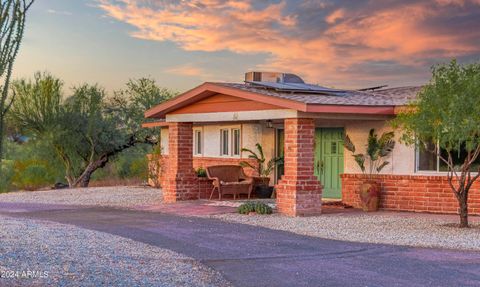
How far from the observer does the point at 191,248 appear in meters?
11.6

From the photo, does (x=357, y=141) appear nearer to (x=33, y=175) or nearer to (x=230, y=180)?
(x=230, y=180)

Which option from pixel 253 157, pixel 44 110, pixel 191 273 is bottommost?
pixel 191 273

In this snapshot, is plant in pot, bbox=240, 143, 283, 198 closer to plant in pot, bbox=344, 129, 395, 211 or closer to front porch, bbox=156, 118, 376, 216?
front porch, bbox=156, 118, 376, 216

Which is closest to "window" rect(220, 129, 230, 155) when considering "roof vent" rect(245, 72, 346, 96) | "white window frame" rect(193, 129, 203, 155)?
"white window frame" rect(193, 129, 203, 155)

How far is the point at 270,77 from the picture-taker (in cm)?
1995

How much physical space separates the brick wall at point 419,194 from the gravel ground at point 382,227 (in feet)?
2.03

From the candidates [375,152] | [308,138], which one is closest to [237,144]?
[375,152]

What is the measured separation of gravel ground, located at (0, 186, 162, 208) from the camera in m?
20.7

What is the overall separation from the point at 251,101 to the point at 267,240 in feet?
19.1

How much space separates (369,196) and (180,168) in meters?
5.62

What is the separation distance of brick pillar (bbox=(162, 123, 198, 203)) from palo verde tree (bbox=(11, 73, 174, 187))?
11.4 m

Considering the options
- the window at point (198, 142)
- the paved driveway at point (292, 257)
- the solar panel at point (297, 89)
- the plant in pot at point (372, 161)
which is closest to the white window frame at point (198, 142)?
the window at point (198, 142)

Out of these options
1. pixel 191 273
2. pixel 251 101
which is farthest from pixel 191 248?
pixel 251 101

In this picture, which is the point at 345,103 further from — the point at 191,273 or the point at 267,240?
the point at 191,273
